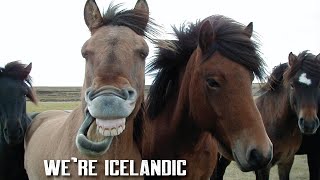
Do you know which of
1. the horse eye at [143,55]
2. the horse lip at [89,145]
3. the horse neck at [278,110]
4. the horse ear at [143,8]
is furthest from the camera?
the horse neck at [278,110]

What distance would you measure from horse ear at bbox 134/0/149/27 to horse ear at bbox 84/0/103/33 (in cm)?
35

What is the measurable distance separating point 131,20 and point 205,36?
670 millimetres

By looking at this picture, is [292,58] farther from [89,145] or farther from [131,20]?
[89,145]

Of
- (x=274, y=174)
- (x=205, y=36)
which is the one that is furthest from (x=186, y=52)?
(x=274, y=174)

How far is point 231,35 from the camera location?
3.39 meters

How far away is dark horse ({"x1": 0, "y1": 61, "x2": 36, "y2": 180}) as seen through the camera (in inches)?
190

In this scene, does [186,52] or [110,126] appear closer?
[110,126]

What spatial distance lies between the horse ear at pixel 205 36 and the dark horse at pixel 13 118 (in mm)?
2712

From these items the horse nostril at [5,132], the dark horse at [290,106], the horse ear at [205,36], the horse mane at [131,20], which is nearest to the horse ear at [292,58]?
the dark horse at [290,106]

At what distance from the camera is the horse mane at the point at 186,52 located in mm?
3316

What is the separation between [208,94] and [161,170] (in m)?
0.89

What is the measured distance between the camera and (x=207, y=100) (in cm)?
327

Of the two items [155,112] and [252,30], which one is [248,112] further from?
[155,112]

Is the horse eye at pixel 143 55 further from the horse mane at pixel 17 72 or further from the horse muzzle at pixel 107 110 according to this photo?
the horse mane at pixel 17 72
